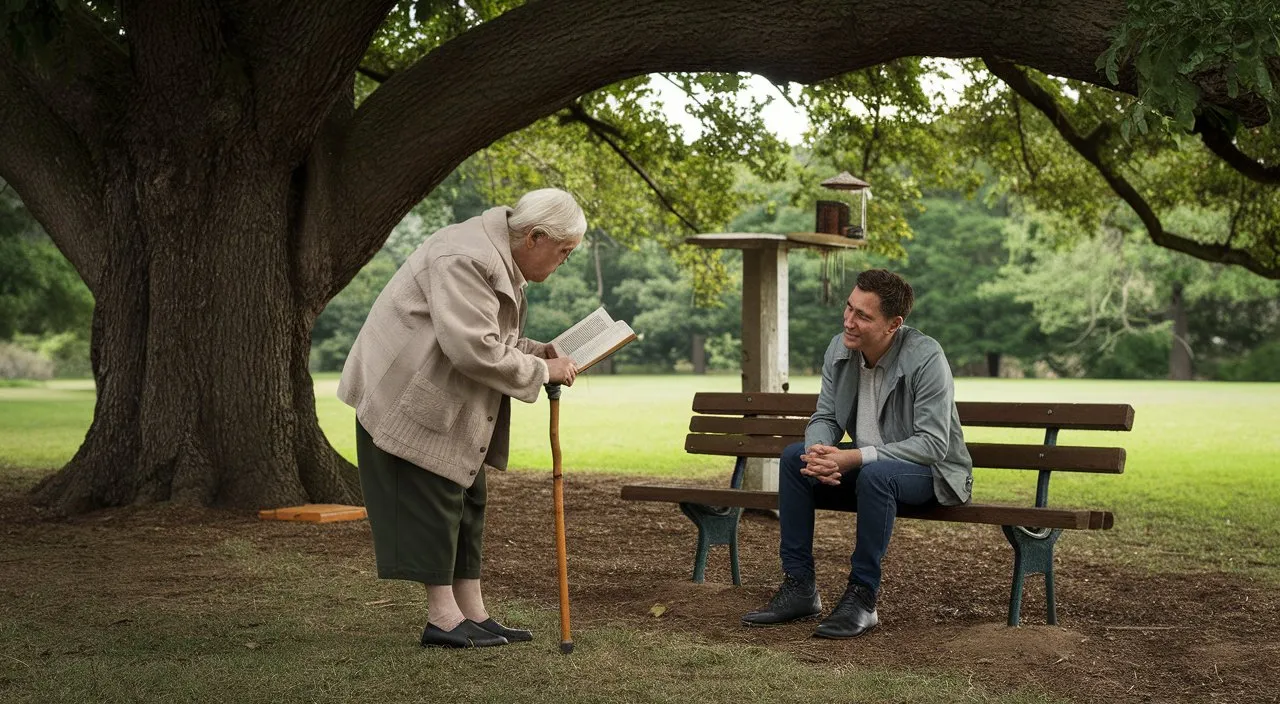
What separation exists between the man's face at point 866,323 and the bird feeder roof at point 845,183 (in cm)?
412

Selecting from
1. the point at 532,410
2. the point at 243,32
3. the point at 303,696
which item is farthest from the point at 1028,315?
the point at 303,696

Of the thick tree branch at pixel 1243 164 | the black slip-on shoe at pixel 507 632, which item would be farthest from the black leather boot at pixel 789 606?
the thick tree branch at pixel 1243 164

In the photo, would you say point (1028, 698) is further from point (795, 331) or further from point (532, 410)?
Answer: point (795, 331)

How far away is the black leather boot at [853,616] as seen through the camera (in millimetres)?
5508

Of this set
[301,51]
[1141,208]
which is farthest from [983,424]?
[1141,208]

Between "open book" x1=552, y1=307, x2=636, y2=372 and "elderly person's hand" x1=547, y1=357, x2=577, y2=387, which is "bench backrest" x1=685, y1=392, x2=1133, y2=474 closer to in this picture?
"open book" x1=552, y1=307, x2=636, y2=372

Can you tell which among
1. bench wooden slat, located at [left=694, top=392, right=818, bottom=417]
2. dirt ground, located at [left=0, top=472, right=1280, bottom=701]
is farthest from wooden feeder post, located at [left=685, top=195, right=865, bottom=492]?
bench wooden slat, located at [left=694, top=392, right=818, bottom=417]

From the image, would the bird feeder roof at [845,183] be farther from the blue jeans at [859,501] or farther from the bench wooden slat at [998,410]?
the blue jeans at [859,501]

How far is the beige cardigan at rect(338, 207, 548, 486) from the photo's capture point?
480 centimetres

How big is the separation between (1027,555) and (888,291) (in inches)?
45.6

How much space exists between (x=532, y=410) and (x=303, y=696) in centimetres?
2320

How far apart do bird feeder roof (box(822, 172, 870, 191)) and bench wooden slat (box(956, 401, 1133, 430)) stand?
11.3ft

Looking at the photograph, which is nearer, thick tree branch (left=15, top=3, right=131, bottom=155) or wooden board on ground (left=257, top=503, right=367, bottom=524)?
wooden board on ground (left=257, top=503, right=367, bottom=524)

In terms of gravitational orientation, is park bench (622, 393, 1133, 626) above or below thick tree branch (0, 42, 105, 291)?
below
